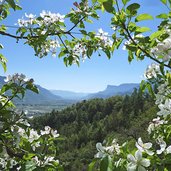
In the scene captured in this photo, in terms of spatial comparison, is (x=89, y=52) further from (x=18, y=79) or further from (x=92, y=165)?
(x=92, y=165)

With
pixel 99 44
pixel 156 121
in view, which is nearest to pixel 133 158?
pixel 156 121

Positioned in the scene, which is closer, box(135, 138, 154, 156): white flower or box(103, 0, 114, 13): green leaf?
box(135, 138, 154, 156): white flower

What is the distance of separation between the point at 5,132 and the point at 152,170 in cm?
144

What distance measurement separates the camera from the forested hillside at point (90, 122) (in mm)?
117688

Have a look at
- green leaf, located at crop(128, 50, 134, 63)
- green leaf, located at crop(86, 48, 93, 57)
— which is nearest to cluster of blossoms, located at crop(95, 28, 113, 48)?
green leaf, located at crop(86, 48, 93, 57)

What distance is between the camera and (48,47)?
4.29 meters

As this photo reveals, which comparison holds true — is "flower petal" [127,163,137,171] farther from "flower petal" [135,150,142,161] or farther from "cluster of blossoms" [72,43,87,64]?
"cluster of blossoms" [72,43,87,64]

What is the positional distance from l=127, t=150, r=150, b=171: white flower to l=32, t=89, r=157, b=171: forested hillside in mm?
106816

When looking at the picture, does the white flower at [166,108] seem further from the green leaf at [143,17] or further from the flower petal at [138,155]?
the flower petal at [138,155]

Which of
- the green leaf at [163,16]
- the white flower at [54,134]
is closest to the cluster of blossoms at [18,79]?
the white flower at [54,134]

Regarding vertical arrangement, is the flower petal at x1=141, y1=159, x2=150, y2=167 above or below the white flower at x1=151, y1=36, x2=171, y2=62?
below

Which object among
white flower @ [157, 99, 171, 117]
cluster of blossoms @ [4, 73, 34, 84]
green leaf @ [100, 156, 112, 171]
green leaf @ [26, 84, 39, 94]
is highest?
cluster of blossoms @ [4, 73, 34, 84]

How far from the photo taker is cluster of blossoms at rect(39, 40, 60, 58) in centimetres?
418

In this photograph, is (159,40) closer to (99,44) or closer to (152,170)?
(152,170)
